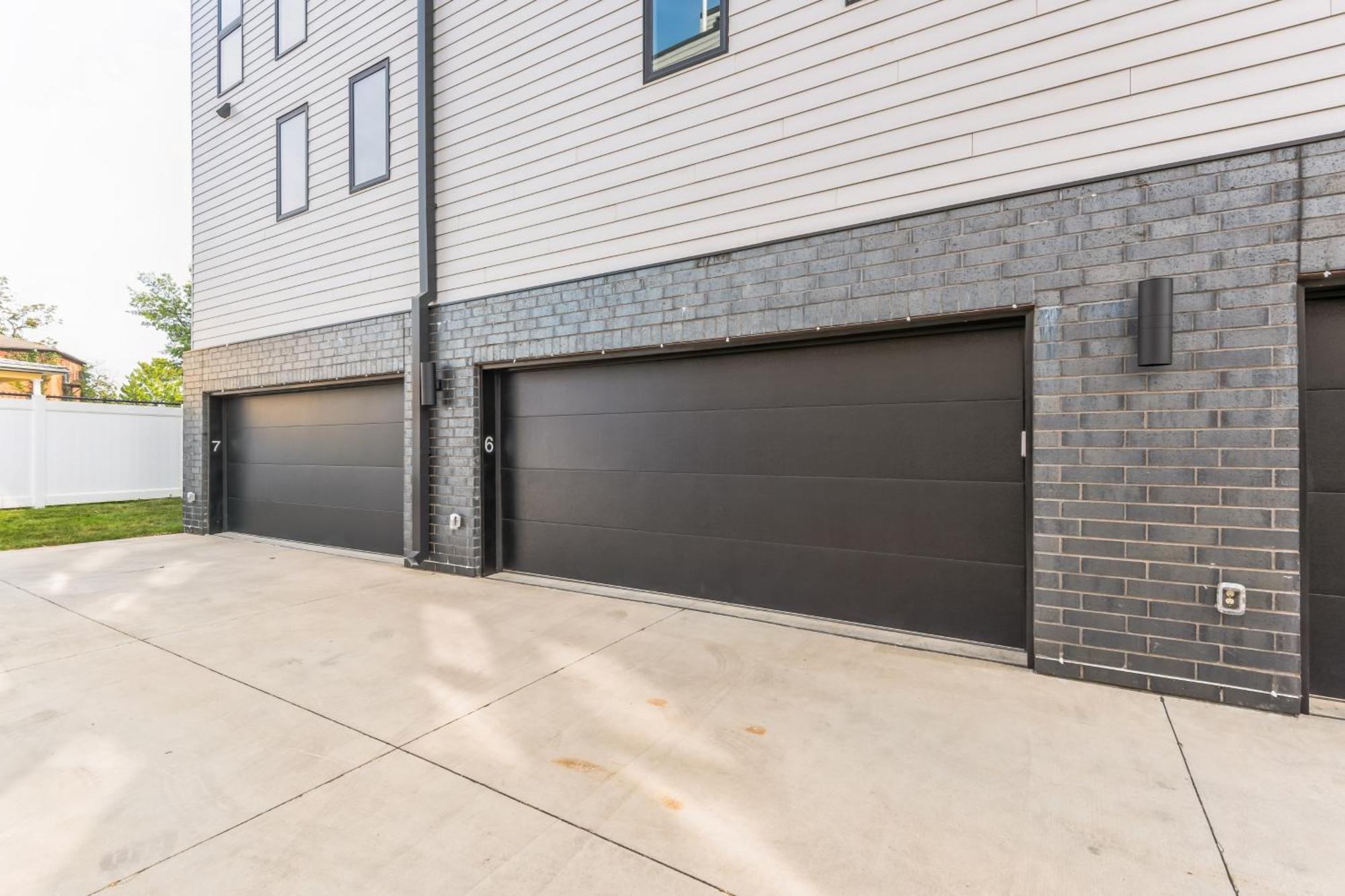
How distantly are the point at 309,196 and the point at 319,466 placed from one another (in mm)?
3014

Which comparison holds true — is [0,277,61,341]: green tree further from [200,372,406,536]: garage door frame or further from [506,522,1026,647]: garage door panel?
[506,522,1026,647]: garage door panel

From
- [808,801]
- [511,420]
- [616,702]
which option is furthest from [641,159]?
[808,801]

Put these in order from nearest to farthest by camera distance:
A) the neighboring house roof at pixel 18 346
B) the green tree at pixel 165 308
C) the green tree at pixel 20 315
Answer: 1. the neighboring house roof at pixel 18 346
2. the green tree at pixel 165 308
3. the green tree at pixel 20 315

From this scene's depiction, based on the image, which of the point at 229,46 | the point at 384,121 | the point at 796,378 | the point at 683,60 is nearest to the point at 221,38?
the point at 229,46

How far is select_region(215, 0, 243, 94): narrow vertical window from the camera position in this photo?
7422 mm

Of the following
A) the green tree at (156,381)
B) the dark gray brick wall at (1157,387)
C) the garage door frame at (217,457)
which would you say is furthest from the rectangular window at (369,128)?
the green tree at (156,381)

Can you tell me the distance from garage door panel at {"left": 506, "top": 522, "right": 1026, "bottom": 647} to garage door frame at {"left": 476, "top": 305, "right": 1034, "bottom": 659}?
153 millimetres

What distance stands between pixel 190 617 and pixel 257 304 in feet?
15.0

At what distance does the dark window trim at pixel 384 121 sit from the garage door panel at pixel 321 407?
2033 millimetres

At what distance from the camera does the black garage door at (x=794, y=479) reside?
11.2 ft

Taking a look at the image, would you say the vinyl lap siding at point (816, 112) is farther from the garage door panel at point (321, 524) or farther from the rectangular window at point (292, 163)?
the garage door panel at point (321, 524)

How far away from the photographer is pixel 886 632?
144 inches

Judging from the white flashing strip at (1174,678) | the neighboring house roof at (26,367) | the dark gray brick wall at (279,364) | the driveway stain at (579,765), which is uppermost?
the neighboring house roof at (26,367)

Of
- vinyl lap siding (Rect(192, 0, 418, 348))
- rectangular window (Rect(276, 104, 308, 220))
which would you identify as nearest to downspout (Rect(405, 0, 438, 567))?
vinyl lap siding (Rect(192, 0, 418, 348))
